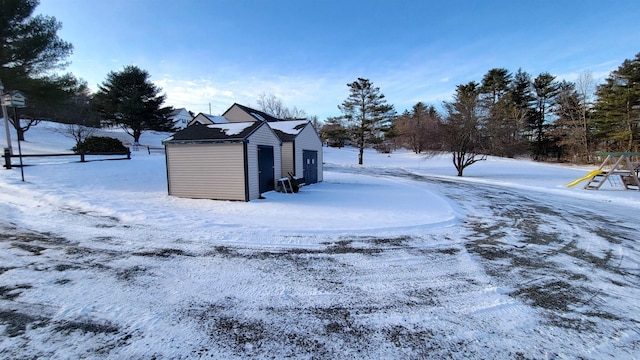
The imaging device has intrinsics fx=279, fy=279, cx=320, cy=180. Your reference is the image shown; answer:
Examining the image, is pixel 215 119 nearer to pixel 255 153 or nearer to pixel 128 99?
pixel 255 153

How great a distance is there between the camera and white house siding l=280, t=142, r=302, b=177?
42.8ft

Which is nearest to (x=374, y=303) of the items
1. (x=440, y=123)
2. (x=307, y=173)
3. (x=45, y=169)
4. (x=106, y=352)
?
(x=106, y=352)

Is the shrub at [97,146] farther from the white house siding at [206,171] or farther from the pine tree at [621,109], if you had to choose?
the pine tree at [621,109]

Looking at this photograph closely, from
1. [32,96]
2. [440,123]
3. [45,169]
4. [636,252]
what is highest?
[32,96]

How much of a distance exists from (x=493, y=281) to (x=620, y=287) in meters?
A: 1.55

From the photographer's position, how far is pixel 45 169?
40.6 ft

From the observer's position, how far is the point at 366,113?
31.8m

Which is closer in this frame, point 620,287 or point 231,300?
point 231,300

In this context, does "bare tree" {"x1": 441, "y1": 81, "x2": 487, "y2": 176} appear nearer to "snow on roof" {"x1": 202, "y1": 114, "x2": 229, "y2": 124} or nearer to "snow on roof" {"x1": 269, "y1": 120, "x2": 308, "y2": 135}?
"snow on roof" {"x1": 269, "y1": 120, "x2": 308, "y2": 135}

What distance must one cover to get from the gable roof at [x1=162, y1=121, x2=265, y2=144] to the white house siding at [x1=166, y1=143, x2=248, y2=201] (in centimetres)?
19

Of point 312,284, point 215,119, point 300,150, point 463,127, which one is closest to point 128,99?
point 215,119

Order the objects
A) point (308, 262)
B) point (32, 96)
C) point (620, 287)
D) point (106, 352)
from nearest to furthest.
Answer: point (106, 352)
point (620, 287)
point (308, 262)
point (32, 96)

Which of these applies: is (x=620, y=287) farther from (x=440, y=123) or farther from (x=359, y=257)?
(x=440, y=123)

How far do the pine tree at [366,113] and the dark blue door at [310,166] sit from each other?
17953mm
